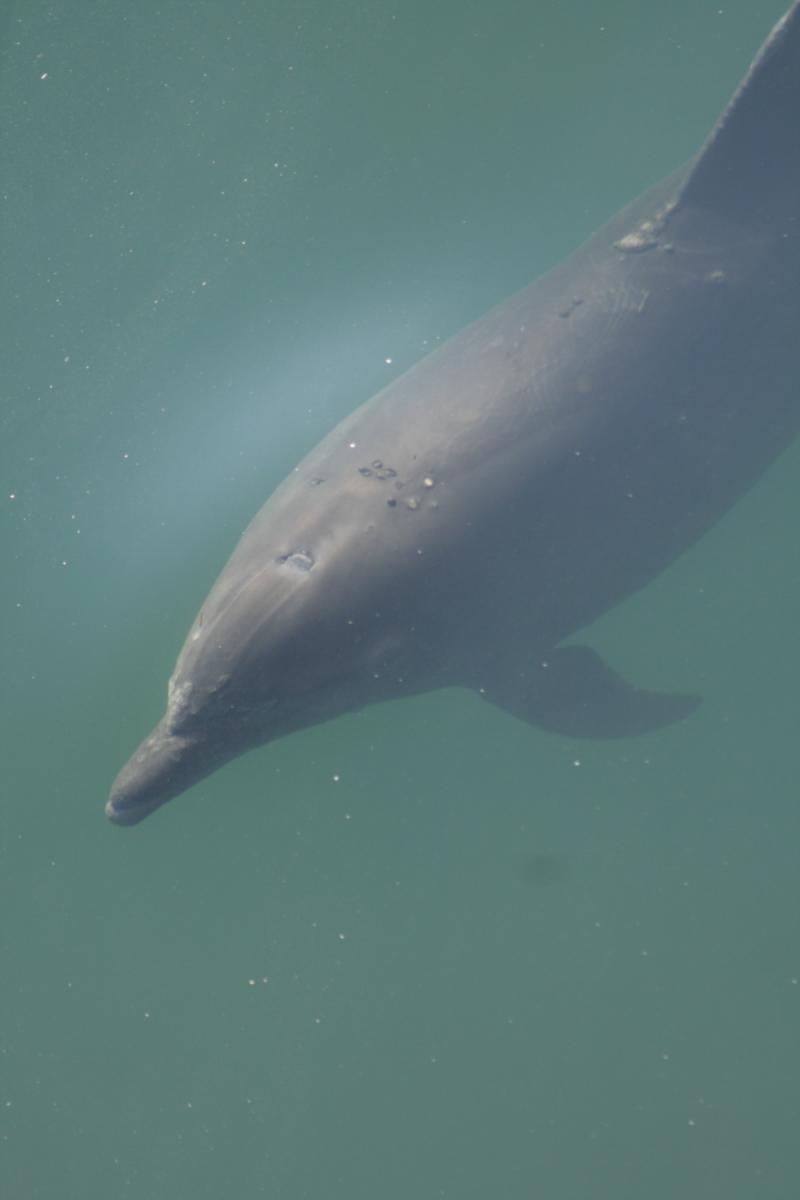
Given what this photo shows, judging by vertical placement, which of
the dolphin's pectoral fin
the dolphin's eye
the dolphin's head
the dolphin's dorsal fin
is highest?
the dolphin's dorsal fin

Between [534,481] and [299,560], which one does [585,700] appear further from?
[299,560]

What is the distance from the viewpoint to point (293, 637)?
17.0 feet

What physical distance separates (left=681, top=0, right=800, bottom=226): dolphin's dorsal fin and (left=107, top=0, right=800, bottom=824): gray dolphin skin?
1 centimetres

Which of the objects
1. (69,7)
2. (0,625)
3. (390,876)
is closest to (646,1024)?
(390,876)

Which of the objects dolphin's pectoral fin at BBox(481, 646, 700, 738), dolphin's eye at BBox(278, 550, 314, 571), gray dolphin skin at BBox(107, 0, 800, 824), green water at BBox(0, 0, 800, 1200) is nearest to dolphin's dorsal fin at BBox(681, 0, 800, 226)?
gray dolphin skin at BBox(107, 0, 800, 824)

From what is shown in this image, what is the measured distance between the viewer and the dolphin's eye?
5.36 meters

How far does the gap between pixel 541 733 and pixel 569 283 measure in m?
3.09

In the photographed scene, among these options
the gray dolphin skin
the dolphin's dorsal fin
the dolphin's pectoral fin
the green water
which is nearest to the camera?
the gray dolphin skin

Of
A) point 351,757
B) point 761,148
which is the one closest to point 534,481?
point 761,148

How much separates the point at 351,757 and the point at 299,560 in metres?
2.39

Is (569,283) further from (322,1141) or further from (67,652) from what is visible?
(322,1141)

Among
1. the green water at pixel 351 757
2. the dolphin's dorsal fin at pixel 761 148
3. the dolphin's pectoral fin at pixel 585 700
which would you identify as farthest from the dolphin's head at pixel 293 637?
the dolphin's dorsal fin at pixel 761 148

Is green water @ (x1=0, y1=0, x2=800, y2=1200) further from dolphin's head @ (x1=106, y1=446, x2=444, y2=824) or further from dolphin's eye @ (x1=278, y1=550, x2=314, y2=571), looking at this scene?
dolphin's eye @ (x1=278, y1=550, x2=314, y2=571)

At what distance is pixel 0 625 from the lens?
8.37 meters
